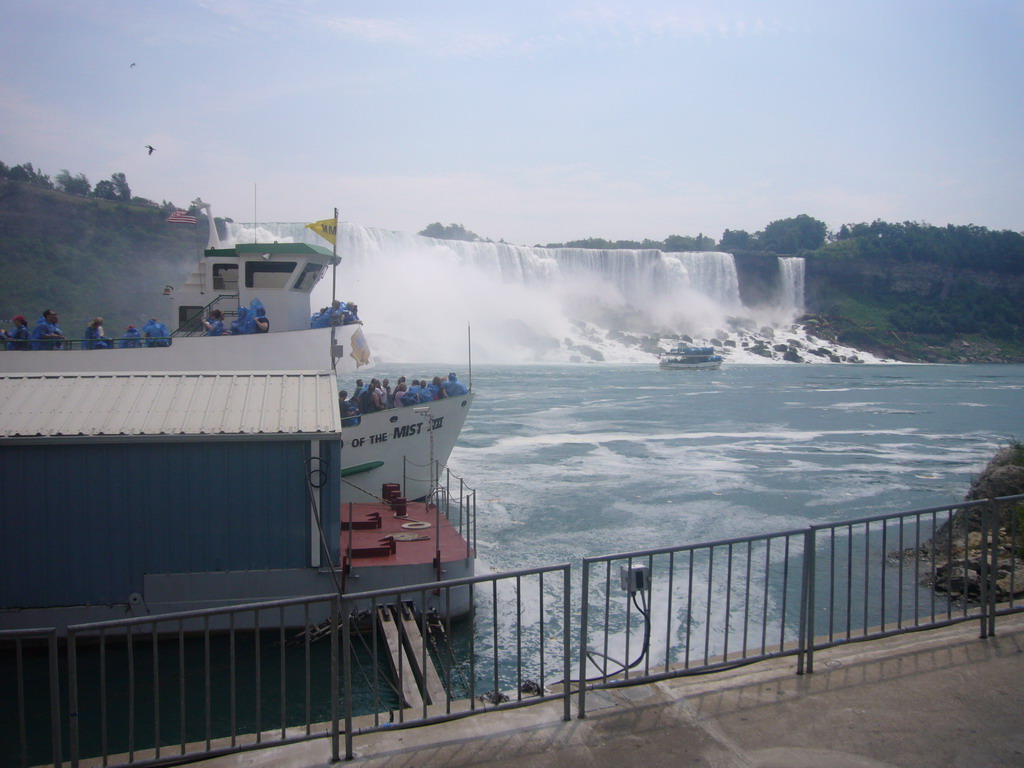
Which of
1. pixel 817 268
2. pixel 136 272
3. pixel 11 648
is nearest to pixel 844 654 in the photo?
pixel 11 648

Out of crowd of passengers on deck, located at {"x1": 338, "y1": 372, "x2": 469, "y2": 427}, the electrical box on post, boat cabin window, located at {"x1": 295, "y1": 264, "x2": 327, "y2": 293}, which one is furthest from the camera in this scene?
boat cabin window, located at {"x1": 295, "y1": 264, "x2": 327, "y2": 293}

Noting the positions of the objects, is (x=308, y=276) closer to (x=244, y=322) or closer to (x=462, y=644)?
(x=244, y=322)

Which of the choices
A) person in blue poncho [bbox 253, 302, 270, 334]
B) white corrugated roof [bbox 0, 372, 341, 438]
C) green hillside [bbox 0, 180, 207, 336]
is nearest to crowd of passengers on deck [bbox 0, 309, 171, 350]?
person in blue poncho [bbox 253, 302, 270, 334]

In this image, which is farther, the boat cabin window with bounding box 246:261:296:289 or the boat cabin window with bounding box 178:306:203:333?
the boat cabin window with bounding box 246:261:296:289

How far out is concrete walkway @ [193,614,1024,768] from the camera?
4406 millimetres

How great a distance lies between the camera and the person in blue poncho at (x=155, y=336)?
15.4 meters

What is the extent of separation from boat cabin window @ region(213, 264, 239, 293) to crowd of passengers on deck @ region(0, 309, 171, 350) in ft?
7.78

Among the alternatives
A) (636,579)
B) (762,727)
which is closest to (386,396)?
(636,579)

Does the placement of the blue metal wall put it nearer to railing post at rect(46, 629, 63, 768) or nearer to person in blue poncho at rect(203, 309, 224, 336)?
railing post at rect(46, 629, 63, 768)

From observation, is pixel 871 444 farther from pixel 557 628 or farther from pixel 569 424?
pixel 557 628

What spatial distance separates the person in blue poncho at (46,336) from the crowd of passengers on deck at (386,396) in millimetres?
5137

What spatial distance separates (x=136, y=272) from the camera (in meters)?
77.7

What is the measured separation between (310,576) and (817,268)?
119575mm

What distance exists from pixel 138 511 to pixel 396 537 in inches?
165
